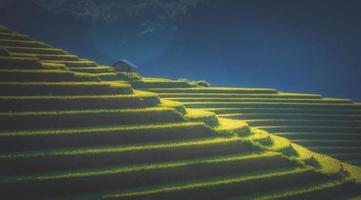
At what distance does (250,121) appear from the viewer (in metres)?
42.2

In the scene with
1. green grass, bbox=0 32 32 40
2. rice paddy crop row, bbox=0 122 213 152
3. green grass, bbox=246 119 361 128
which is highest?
green grass, bbox=0 32 32 40

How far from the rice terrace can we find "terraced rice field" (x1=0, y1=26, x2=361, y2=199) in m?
0.05

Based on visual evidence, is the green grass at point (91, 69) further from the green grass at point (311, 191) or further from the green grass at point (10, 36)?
the green grass at point (311, 191)

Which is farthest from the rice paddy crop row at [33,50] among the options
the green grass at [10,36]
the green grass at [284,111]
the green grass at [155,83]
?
the green grass at [284,111]

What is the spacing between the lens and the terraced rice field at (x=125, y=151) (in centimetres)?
2094

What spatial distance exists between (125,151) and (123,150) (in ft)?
0.41

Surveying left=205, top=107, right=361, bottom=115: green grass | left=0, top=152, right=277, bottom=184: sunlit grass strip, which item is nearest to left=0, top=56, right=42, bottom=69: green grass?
left=0, top=152, right=277, bottom=184: sunlit grass strip

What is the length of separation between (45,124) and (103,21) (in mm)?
80661

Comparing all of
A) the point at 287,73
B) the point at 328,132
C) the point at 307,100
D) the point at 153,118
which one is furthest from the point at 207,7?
the point at 153,118

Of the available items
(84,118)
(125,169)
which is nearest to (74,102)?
(84,118)

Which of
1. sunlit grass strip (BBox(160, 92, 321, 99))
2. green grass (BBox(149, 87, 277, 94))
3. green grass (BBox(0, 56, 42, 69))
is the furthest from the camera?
green grass (BBox(149, 87, 277, 94))

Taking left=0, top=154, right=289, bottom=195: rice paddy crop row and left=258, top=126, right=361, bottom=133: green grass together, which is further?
left=258, top=126, right=361, bottom=133: green grass

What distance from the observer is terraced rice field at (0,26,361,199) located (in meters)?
20.9

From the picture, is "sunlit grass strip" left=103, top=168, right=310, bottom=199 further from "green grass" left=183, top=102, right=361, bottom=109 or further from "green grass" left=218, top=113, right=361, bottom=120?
"green grass" left=183, top=102, right=361, bottom=109
